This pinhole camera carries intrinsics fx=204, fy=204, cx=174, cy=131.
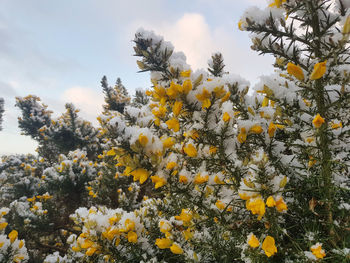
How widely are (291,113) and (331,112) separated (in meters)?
0.17

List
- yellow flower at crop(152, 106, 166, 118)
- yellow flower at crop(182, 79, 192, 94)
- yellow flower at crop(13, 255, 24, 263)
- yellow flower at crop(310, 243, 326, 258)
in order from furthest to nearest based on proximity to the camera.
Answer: yellow flower at crop(13, 255, 24, 263)
yellow flower at crop(152, 106, 166, 118)
yellow flower at crop(182, 79, 192, 94)
yellow flower at crop(310, 243, 326, 258)

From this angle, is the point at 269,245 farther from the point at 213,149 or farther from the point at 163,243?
the point at 163,243

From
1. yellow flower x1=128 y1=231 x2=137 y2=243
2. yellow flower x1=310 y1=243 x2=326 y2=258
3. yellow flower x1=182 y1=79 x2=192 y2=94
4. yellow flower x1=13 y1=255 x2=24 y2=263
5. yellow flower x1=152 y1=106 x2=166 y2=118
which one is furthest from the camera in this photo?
yellow flower x1=13 y1=255 x2=24 y2=263

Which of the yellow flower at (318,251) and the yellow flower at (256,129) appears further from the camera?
the yellow flower at (256,129)

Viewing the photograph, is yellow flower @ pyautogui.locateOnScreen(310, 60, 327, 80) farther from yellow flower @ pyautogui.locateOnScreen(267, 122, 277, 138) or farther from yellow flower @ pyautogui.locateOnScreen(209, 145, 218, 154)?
yellow flower @ pyautogui.locateOnScreen(209, 145, 218, 154)

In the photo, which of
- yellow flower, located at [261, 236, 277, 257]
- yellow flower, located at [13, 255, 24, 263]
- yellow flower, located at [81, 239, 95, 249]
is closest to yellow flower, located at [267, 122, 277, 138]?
yellow flower, located at [261, 236, 277, 257]

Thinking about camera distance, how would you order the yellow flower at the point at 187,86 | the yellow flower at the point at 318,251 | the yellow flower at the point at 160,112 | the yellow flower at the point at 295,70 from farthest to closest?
the yellow flower at the point at 160,112
the yellow flower at the point at 187,86
the yellow flower at the point at 295,70
the yellow flower at the point at 318,251

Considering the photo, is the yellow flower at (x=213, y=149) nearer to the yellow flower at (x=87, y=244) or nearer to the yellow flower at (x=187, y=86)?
the yellow flower at (x=187, y=86)

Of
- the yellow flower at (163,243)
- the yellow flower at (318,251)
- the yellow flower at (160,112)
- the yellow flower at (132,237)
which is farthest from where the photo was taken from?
the yellow flower at (132,237)

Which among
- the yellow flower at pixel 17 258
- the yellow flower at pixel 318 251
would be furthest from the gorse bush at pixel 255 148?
the yellow flower at pixel 17 258

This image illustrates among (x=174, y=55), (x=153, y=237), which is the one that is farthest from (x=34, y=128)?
(x=174, y=55)

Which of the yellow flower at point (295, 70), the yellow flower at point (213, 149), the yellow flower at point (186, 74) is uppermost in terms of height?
the yellow flower at point (186, 74)

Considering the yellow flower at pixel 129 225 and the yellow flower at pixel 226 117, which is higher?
the yellow flower at pixel 226 117

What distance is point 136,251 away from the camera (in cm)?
152
